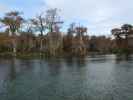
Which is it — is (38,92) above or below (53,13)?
below

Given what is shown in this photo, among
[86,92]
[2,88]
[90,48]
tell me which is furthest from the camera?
[90,48]

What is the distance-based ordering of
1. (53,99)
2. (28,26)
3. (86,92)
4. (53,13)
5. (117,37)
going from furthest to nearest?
1. (117,37)
2. (28,26)
3. (53,13)
4. (86,92)
5. (53,99)

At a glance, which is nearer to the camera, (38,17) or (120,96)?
(120,96)

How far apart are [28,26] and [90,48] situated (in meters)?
35.1

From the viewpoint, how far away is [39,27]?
245ft

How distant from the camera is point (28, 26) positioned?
7775 cm

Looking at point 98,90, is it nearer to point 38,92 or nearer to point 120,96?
point 120,96

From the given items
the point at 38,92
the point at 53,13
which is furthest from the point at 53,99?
the point at 53,13

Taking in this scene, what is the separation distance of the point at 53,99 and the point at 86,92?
2877 mm

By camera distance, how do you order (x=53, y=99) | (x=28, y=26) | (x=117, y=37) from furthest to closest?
(x=117, y=37)
(x=28, y=26)
(x=53, y=99)

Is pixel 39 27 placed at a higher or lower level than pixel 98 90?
higher

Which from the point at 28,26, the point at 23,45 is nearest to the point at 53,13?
the point at 28,26

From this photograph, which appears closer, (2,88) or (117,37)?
(2,88)

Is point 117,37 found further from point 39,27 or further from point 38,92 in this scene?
point 38,92
